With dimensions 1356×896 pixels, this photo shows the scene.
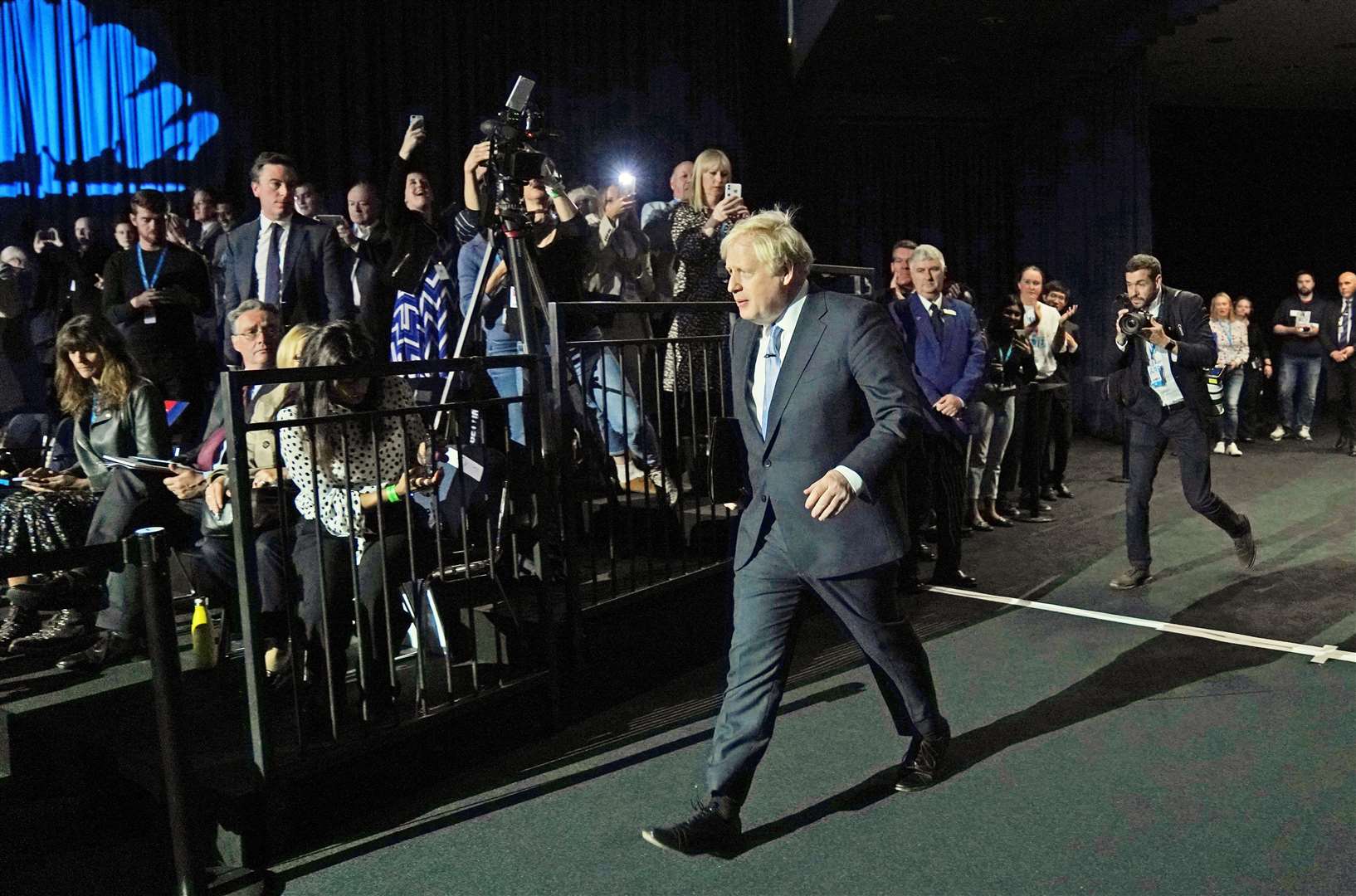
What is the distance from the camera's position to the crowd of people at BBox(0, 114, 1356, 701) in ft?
12.2

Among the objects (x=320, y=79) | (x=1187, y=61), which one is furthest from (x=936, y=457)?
(x=1187, y=61)

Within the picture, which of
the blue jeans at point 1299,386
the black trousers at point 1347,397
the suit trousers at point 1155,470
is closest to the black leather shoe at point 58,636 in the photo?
the suit trousers at point 1155,470

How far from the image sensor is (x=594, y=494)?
5.12 m

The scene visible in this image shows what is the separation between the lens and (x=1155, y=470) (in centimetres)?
550

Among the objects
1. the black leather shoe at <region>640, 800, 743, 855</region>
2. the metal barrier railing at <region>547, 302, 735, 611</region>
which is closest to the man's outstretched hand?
the black leather shoe at <region>640, 800, 743, 855</region>

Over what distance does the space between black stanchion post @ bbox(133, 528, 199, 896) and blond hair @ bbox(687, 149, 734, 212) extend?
300 centimetres

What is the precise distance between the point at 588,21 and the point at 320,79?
2375 mm

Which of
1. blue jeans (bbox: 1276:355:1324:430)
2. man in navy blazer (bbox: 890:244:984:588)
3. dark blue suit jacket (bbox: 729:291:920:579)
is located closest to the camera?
dark blue suit jacket (bbox: 729:291:920:579)

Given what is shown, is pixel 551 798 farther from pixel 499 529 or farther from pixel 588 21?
pixel 588 21

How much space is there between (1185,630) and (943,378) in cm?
163

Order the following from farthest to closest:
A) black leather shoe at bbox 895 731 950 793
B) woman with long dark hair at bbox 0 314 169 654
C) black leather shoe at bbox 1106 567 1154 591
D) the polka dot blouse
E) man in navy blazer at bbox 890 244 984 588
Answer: man in navy blazer at bbox 890 244 984 588 < black leather shoe at bbox 1106 567 1154 591 < woman with long dark hair at bbox 0 314 169 654 < the polka dot blouse < black leather shoe at bbox 895 731 950 793

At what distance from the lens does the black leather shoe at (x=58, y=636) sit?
445 cm

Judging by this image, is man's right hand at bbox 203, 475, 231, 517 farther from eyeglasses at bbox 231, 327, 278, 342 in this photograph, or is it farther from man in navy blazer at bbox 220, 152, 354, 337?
man in navy blazer at bbox 220, 152, 354, 337

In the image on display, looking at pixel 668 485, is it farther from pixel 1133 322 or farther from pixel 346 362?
pixel 1133 322
